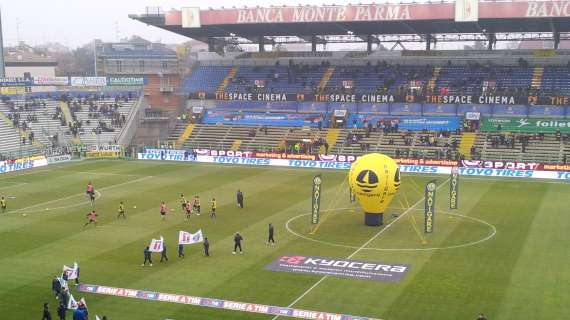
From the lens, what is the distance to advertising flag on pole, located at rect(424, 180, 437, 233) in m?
37.6

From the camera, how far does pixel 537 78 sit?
79.8 m

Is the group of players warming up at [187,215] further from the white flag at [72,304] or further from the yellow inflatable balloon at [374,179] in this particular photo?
the white flag at [72,304]

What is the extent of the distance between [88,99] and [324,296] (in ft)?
237

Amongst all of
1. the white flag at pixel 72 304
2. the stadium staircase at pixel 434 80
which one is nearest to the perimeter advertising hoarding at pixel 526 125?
the stadium staircase at pixel 434 80

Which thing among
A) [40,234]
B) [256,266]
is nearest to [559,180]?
[256,266]

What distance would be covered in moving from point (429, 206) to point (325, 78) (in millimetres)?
53523

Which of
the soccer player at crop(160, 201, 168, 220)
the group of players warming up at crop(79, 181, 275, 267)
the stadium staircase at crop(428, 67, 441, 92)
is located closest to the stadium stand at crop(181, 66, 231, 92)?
the stadium staircase at crop(428, 67, 441, 92)

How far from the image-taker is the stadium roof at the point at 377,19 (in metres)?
69.9

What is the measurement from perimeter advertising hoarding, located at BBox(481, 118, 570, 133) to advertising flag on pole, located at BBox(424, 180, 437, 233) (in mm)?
40342

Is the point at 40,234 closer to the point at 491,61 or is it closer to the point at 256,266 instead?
the point at 256,266

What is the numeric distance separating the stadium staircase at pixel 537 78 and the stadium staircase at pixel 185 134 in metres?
43.8

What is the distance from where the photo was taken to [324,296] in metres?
28.0

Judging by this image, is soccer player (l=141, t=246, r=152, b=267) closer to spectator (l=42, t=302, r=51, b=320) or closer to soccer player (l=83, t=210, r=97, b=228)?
spectator (l=42, t=302, r=51, b=320)

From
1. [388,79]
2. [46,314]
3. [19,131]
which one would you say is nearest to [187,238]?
[46,314]
